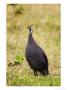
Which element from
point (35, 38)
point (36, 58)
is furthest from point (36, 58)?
point (35, 38)

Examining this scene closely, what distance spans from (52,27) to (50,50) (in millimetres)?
197

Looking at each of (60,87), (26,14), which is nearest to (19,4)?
(26,14)

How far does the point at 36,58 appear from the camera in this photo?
871cm

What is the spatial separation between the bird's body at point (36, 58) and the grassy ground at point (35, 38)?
0.04 metres

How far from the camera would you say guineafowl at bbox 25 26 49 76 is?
8.70 m

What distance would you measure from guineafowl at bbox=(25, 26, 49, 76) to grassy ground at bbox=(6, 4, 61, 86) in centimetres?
3

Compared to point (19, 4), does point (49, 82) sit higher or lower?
lower

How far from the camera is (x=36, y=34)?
8.80 meters

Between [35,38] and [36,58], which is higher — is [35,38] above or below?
above

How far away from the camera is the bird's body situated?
870cm

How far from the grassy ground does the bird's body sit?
37 mm

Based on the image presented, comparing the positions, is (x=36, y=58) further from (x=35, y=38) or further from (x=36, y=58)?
(x=35, y=38)

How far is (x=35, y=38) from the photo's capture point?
8.77m
